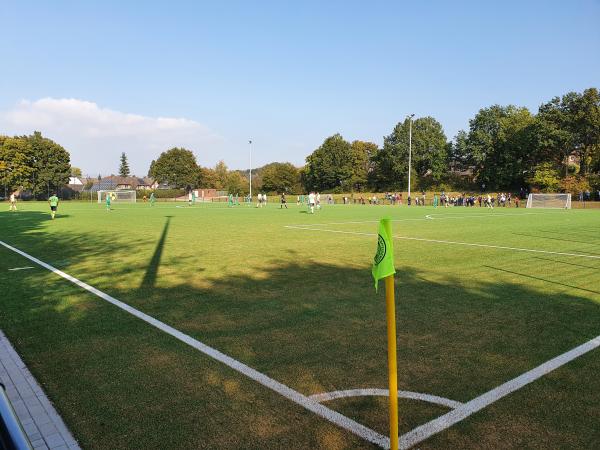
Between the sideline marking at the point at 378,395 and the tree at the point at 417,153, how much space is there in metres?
86.9

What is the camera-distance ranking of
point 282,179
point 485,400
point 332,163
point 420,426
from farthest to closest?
point 282,179, point 332,163, point 485,400, point 420,426

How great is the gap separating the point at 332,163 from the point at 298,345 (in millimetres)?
95372

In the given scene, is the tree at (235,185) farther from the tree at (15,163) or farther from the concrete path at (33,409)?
the concrete path at (33,409)

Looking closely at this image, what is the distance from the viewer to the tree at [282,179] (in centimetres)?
10675

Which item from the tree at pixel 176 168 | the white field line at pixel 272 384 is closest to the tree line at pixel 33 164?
the tree at pixel 176 168

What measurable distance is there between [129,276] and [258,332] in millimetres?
4765

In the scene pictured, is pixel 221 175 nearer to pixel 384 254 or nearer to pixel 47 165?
pixel 47 165

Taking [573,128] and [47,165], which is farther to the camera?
[47,165]

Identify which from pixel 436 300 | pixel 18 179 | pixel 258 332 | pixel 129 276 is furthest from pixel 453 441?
pixel 18 179

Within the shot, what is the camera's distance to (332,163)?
99.0m

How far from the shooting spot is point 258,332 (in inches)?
220

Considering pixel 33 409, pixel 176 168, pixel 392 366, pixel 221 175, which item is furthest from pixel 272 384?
pixel 221 175

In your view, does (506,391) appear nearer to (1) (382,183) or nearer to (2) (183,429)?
(2) (183,429)

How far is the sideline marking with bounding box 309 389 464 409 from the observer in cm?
375
